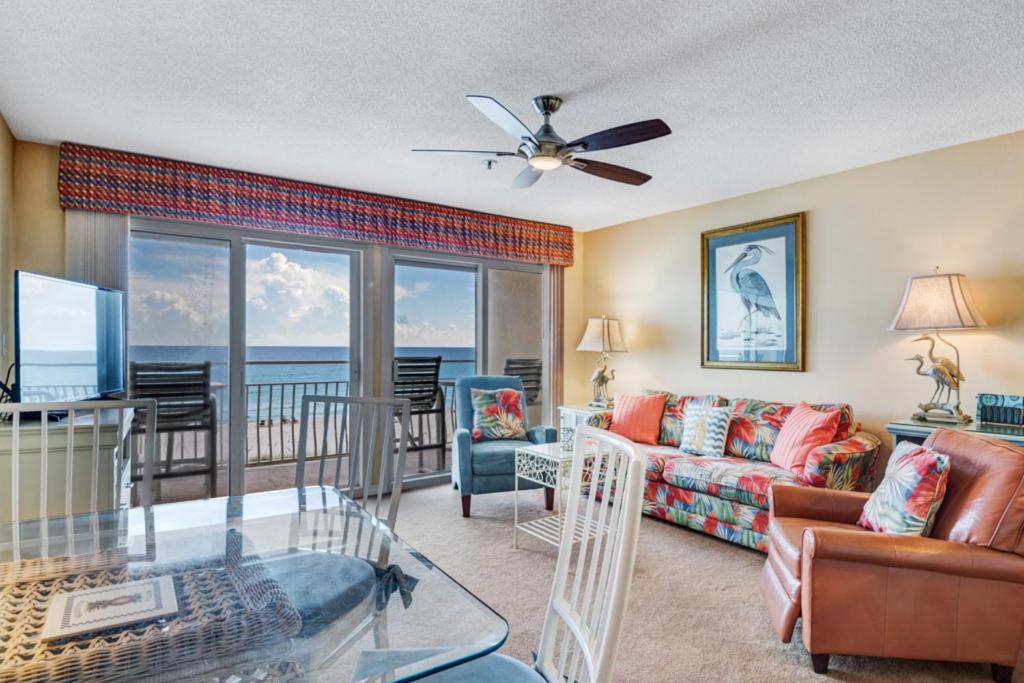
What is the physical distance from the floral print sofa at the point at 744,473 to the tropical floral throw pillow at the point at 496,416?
43.0 inches

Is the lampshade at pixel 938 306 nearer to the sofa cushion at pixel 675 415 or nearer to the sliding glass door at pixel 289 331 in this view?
the sofa cushion at pixel 675 415

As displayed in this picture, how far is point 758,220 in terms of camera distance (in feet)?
14.3

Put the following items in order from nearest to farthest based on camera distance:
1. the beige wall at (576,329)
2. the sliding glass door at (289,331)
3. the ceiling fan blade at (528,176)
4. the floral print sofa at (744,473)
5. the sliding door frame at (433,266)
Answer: the ceiling fan blade at (528,176), the floral print sofa at (744,473), the sliding glass door at (289,331), the sliding door frame at (433,266), the beige wall at (576,329)

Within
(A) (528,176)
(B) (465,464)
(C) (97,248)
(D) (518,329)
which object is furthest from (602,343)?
(C) (97,248)

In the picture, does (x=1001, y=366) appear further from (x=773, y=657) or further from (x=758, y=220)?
(x=773, y=657)

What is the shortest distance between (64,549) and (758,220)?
4.54 metres

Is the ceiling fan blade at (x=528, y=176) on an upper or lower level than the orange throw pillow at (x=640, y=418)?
upper

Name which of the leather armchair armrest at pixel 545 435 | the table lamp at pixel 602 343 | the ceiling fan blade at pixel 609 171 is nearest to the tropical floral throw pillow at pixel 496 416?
the leather armchair armrest at pixel 545 435

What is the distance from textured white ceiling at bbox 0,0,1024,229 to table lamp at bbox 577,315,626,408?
1.85 meters

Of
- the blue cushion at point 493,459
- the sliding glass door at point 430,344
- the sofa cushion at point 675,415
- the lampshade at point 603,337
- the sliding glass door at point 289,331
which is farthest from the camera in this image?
the lampshade at point 603,337

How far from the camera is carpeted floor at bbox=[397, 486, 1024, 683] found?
2.14 m

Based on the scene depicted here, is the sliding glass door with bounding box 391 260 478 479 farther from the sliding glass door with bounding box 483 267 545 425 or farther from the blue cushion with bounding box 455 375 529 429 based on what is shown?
the blue cushion with bounding box 455 375 529 429

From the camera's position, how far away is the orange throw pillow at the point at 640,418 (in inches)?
177

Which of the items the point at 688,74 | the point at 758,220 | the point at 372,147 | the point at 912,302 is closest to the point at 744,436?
the point at 912,302
